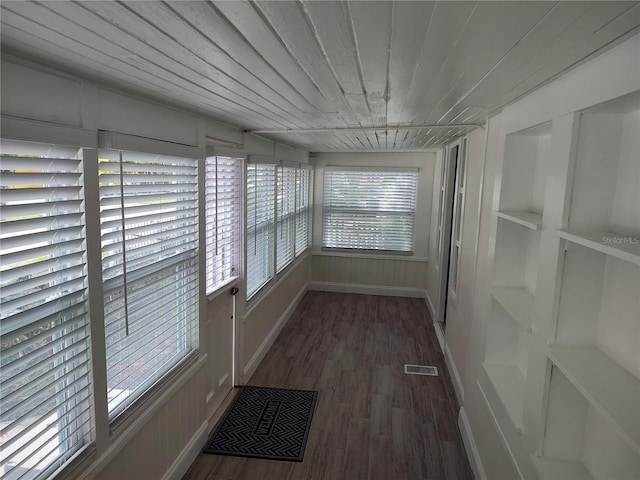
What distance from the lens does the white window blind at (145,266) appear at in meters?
1.78

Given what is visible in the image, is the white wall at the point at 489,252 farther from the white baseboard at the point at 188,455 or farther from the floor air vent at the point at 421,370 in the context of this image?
the white baseboard at the point at 188,455

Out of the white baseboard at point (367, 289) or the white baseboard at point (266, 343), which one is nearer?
the white baseboard at point (266, 343)

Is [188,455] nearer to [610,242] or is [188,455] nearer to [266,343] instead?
[266,343]

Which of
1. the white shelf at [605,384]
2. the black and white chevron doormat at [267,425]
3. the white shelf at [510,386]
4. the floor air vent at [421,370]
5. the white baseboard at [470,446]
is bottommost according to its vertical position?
the black and white chevron doormat at [267,425]

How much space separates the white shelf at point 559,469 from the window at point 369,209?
4.90 meters

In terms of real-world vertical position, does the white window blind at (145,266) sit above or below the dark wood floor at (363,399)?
above

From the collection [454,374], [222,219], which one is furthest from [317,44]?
[454,374]

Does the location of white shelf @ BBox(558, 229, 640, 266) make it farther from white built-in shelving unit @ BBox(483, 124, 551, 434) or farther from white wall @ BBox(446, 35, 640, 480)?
white built-in shelving unit @ BBox(483, 124, 551, 434)

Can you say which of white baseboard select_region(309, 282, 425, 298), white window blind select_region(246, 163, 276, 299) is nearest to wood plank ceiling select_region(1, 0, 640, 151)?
white window blind select_region(246, 163, 276, 299)

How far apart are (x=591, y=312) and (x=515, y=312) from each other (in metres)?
0.47

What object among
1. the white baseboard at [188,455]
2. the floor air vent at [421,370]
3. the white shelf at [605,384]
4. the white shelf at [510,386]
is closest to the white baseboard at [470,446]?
the white shelf at [510,386]

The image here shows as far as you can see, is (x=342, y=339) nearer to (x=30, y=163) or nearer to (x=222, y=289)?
(x=222, y=289)

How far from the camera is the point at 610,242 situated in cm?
118

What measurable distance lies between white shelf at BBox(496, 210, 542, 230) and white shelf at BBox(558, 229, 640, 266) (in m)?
0.31
